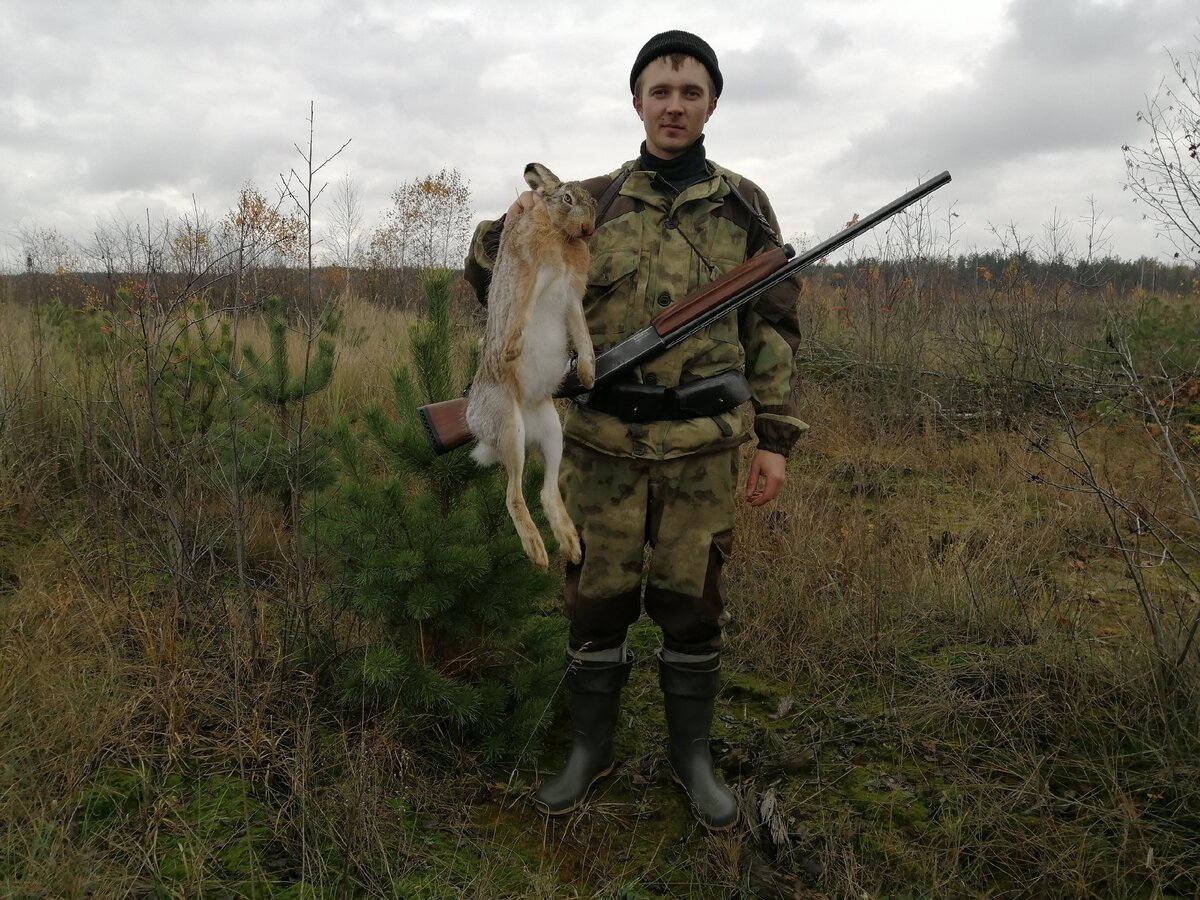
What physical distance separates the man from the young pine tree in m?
0.27

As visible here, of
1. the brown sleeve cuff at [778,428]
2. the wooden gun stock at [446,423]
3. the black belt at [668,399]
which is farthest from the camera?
the brown sleeve cuff at [778,428]

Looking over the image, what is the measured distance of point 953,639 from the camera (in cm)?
393

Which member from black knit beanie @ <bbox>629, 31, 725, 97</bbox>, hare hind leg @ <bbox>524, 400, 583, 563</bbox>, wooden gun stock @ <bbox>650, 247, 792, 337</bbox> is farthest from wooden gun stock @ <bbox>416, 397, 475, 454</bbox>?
black knit beanie @ <bbox>629, 31, 725, 97</bbox>

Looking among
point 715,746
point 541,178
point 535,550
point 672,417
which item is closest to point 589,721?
point 715,746

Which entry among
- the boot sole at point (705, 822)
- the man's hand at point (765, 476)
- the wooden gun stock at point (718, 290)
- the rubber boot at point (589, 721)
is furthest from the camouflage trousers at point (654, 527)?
the boot sole at point (705, 822)

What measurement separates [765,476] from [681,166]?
3.84 ft

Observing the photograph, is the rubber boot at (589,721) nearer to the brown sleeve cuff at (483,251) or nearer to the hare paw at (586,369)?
the hare paw at (586,369)

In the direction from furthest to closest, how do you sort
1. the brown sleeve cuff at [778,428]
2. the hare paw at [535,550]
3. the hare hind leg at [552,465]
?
the brown sleeve cuff at [778,428], the hare hind leg at [552,465], the hare paw at [535,550]

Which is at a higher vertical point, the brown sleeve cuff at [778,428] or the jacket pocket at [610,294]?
the jacket pocket at [610,294]

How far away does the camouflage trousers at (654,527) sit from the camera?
8.97 feet

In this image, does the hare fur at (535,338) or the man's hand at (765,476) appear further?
the man's hand at (765,476)

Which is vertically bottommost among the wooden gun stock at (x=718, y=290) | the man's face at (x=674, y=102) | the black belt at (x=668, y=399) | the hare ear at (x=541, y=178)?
the black belt at (x=668, y=399)

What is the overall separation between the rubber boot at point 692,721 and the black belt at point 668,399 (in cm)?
96

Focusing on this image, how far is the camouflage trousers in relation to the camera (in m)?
2.73
